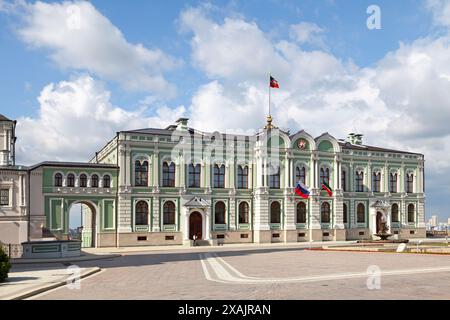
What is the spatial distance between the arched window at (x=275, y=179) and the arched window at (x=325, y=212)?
6.65 meters

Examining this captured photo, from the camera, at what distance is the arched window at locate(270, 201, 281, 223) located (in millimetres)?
59472

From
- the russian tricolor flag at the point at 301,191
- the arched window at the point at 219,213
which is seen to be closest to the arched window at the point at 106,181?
the arched window at the point at 219,213

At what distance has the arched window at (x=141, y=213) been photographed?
5328 centimetres

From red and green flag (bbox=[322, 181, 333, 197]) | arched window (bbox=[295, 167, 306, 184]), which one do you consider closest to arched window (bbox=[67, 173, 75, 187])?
arched window (bbox=[295, 167, 306, 184])

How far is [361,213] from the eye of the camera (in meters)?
65.7

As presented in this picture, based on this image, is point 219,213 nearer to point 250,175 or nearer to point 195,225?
point 195,225

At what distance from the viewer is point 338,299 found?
14.9 m

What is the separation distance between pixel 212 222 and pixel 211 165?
6.07 m

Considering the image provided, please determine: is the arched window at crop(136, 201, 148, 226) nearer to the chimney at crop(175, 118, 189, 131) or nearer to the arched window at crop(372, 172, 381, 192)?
the chimney at crop(175, 118, 189, 131)

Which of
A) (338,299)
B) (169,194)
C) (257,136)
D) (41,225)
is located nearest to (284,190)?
(257,136)

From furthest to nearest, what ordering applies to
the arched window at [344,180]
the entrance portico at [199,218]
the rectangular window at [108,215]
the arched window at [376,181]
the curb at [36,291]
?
the arched window at [376,181], the arched window at [344,180], the entrance portico at [199,218], the rectangular window at [108,215], the curb at [36,291]

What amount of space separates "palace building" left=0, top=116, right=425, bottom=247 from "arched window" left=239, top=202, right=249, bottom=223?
11 centimetres

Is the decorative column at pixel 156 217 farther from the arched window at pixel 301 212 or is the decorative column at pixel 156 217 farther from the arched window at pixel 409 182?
the arched window at pixel 409 182
